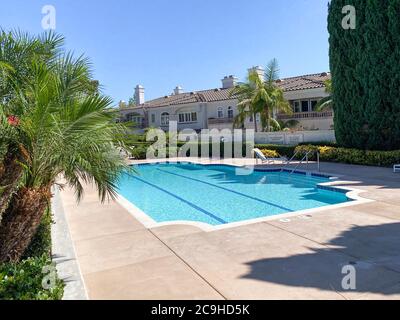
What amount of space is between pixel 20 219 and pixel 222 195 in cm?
992

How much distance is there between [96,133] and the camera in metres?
4.68

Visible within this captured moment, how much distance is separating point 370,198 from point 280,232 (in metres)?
4.54

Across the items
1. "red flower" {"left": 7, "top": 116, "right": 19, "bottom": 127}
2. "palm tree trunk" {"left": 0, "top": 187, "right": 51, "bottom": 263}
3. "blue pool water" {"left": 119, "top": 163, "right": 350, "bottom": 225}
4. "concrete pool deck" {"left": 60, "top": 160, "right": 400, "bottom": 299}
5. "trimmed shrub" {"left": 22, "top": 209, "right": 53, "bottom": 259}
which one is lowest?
"blue pool water" {"left": 119, "top": 163, "right": 350, "bottom": 225}

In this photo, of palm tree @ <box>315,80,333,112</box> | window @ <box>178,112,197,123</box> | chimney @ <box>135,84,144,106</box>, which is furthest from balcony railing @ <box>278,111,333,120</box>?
chimney @ <box>135,84,144,106</box>

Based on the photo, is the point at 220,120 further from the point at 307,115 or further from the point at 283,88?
the point at 307,115

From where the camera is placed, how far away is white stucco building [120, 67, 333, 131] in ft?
104

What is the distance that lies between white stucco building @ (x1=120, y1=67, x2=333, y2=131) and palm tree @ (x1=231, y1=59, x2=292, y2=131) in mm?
3768

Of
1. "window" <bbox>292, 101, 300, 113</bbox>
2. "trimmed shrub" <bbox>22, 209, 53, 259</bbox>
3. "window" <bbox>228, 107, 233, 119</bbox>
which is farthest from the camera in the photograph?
"window" <bbox>228, 107, 233, 119</bbox>

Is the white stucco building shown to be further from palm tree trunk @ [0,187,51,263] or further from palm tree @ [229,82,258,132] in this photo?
palm tree trunk @ [0,187,51,263]

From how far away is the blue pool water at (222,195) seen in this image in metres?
11.1

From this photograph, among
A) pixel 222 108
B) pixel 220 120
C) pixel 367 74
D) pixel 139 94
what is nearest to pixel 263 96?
pixel 367 74
